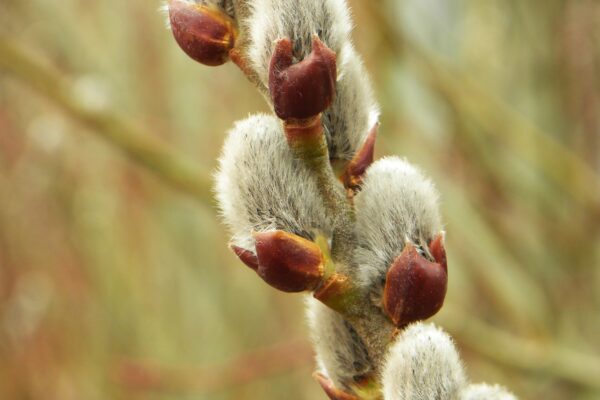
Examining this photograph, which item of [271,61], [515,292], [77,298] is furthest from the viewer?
[77,298]

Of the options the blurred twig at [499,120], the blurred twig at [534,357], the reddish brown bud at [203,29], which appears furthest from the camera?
the blurred twig at [499,120]

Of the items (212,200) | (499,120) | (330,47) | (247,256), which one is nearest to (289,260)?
(247,256)

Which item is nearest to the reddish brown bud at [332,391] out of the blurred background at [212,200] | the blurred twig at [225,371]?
the blurred background at [212,200]

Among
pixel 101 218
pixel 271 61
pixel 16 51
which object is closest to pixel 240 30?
pixel 271 61

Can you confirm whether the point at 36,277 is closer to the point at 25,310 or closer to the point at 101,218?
the point at 25,310

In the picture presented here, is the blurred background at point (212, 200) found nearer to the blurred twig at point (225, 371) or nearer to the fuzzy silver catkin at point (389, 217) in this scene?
the blurred twig at point (225, 371)
